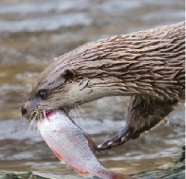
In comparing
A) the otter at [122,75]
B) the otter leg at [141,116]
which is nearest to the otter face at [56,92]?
the otter at [122,75]

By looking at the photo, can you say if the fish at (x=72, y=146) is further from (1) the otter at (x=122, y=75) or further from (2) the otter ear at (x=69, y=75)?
(2) the otter ear at (x=69, y=75)

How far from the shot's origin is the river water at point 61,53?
7781 mm

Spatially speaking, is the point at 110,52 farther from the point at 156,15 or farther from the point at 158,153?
the point at 156,15

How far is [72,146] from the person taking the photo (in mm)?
6133

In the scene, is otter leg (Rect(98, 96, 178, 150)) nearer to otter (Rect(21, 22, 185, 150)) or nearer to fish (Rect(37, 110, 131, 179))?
otter (Rect(21, 22, 185, 150))

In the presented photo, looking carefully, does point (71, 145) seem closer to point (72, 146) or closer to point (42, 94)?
point (72, 146)

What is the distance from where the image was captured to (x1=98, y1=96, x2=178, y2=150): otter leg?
7.17m

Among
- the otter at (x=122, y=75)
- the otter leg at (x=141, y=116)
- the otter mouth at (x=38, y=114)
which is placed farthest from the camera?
the otter leg at (x=141, y=116)

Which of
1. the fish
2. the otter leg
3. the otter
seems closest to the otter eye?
the otter

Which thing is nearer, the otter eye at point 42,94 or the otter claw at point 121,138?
the otter eye at point 42,94

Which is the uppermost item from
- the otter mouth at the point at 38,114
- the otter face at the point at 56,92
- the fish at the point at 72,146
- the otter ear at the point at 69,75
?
the otter ear at the point at 69,75

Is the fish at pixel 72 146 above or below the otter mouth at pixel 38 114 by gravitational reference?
below

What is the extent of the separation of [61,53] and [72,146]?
227 inches

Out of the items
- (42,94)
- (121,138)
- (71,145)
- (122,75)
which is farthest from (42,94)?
(121,138)
